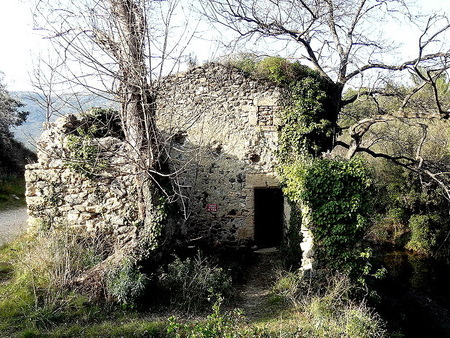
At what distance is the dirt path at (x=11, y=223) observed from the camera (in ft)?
27.1

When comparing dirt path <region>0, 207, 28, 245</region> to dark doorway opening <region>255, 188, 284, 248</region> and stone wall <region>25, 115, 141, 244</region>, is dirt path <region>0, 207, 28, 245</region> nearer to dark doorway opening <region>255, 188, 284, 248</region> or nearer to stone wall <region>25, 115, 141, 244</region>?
stone wall <region>25, 115, 141, 244</region>

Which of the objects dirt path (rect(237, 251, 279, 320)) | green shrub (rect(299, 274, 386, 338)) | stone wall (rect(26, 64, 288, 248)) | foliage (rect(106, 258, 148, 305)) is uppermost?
stone wall (rect(26, 64, 288, 248))

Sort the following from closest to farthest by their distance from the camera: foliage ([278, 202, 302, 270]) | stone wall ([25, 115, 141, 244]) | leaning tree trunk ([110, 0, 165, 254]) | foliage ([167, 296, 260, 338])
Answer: foliage ([167, 296, 260, 338])
leaning tree trunk ([110, 0, 165, 254])
stone wall ([25, 115, 141, 244])
foliage ([278, 202, 302, 270])

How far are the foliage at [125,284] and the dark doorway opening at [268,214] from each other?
5.82 metres

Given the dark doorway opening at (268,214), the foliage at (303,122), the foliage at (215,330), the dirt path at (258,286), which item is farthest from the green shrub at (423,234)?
the foliage at (215,330)

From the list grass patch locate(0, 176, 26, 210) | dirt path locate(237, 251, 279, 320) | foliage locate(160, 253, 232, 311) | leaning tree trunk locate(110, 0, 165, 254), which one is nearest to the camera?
leaning tree trunk locate(110, 0, 165, 254)

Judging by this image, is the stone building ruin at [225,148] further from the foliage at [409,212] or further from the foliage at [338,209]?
the foliage at [409,212]

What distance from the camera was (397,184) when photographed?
1345 centimetres

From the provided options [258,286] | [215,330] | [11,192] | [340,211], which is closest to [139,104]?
[215,330]

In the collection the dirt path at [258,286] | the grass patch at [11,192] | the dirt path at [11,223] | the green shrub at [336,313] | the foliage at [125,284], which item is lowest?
the dirt path at [258,286]

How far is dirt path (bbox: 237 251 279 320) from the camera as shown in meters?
6.48

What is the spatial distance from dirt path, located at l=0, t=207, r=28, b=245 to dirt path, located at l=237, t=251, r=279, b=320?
5.46 m

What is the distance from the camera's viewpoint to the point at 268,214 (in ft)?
37.3

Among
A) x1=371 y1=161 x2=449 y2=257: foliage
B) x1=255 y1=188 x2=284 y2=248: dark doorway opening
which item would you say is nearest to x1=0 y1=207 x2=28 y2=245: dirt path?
x1=255 y1=188 x2=284 y2=248: dark doorway opening
